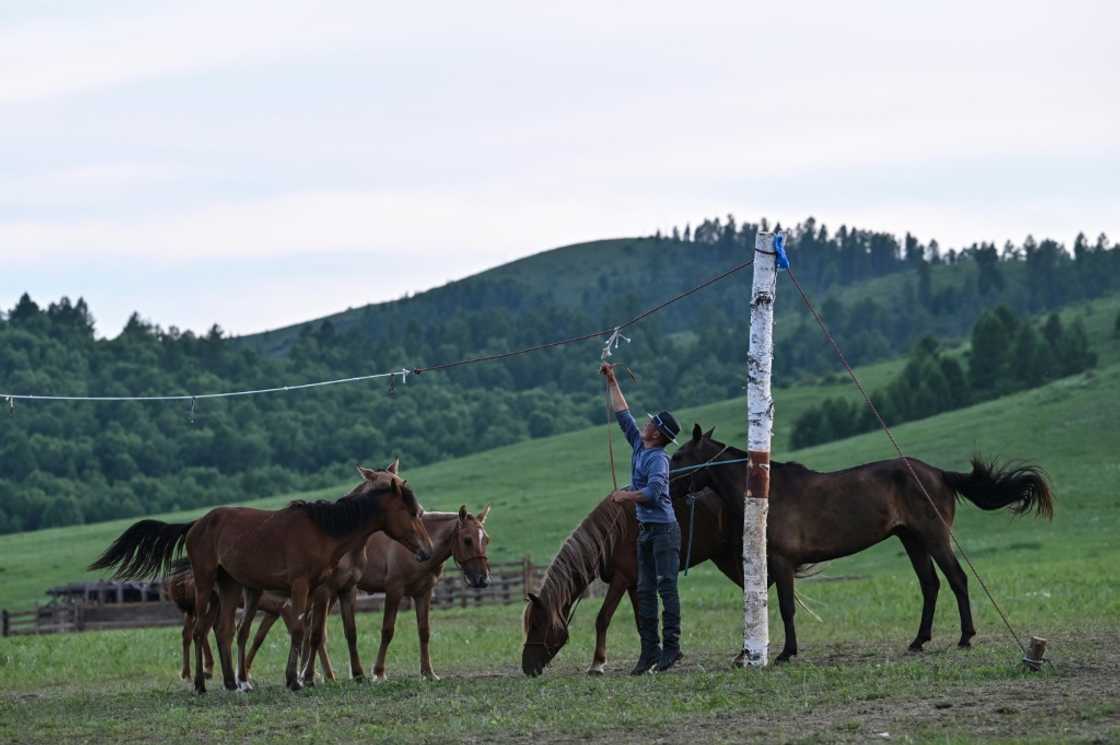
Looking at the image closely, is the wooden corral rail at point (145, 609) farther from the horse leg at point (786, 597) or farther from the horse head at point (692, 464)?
the horse leg at point (786, 597)

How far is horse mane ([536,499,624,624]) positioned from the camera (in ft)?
52.7

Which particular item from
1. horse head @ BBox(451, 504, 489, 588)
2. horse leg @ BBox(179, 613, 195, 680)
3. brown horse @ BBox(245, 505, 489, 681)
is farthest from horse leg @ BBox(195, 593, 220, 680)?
horse head @ BBox(451, 504, 489, 588)

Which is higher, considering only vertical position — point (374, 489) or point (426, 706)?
point (374, 489)

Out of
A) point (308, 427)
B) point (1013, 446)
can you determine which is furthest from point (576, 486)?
point (308, 427)

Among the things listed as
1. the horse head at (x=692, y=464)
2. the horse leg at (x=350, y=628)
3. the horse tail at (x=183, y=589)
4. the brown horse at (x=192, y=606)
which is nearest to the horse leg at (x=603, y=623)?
the horse head at (x=692, y=464)

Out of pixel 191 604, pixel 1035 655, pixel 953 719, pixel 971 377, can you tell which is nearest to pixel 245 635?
pixel 191 604

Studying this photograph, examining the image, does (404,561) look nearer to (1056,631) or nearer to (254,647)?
(254,647)

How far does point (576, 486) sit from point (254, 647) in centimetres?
7008

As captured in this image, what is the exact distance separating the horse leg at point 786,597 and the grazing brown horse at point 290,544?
11.5 ft

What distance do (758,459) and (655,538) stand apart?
1217mm

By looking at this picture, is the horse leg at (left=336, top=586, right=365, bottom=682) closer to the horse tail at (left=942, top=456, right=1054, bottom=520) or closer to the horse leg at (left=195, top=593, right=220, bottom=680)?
the horse leg at (left=195, top=593, right=220, bottom=680)

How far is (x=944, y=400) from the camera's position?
342ft

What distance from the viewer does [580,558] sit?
16.2m

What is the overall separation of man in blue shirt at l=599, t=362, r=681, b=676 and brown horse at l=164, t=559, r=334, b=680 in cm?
383
